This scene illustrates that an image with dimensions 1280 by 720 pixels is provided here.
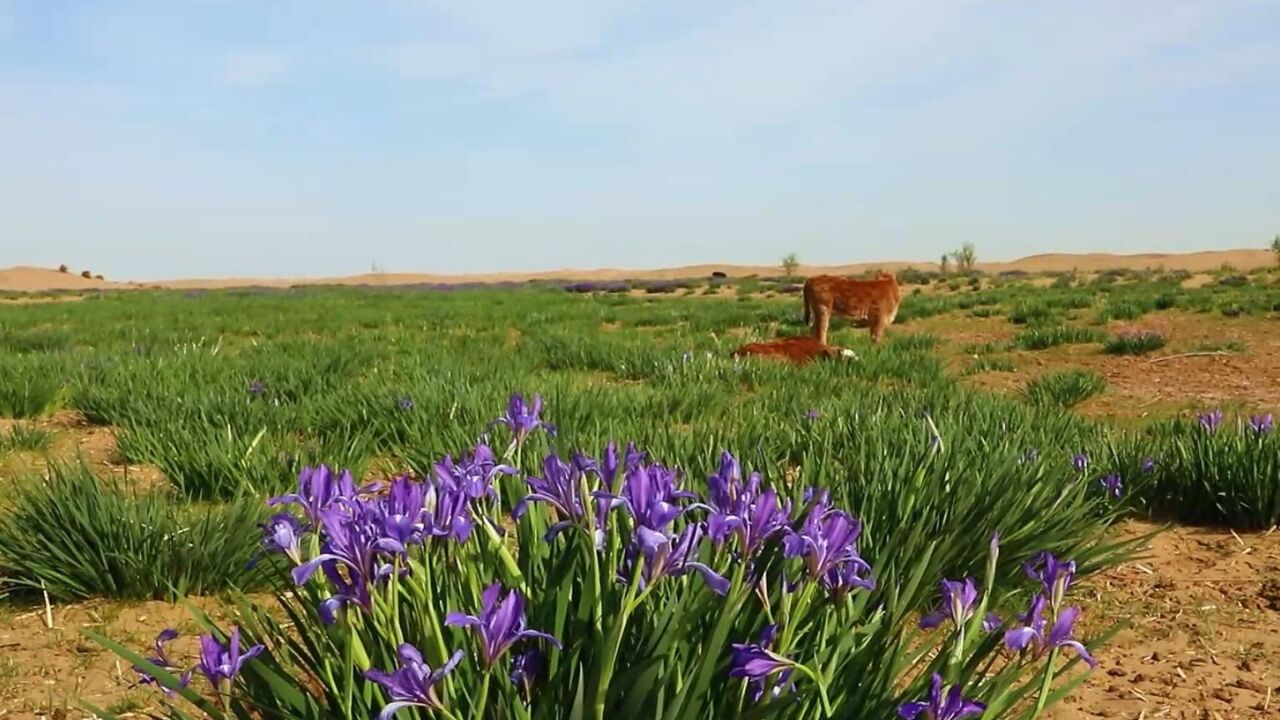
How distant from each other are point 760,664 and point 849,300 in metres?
9.42

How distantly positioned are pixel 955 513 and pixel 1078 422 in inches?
104

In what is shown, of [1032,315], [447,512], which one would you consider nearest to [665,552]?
[447,512]

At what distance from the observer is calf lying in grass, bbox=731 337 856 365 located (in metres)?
7.88

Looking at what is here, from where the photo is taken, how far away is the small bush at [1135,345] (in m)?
10.2

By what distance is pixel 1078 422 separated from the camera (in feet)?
16.6

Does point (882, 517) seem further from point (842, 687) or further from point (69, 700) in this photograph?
point (69, 700)

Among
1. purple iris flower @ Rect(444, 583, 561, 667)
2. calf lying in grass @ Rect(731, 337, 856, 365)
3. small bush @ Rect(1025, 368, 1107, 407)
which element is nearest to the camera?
purple iris flower @ Rect(444, 583, 561, 667)

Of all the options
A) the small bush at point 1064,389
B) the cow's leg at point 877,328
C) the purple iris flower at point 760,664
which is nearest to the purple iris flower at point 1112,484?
the purple iris flower at point 760,664

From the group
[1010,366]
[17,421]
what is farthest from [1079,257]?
[17,421]

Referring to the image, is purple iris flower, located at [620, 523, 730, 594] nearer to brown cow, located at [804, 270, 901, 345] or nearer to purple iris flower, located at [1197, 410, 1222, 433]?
purple iris flower, located at [1197, 410, 1222, 433]

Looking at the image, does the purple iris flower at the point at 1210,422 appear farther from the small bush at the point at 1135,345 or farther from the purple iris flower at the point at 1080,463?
the small bush at the point at 1135,345

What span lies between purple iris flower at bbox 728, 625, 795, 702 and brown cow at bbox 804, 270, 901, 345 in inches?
348

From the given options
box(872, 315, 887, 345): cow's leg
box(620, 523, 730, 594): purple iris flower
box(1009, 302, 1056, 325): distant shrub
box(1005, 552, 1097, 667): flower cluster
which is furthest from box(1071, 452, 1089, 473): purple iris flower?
box(1009, 302, 1056, 325): distant shrub

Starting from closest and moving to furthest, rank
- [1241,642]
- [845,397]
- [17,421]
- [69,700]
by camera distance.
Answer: [69,700], [1241,642], [845,397], [17,421]
